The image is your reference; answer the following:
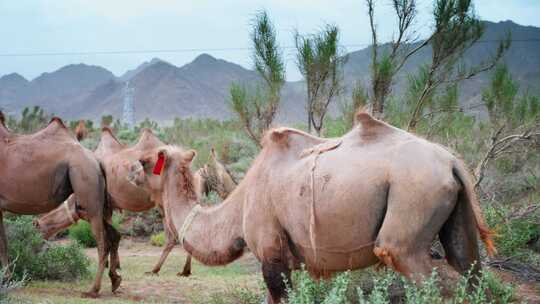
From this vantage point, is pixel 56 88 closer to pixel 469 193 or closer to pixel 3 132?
pixel 3 132

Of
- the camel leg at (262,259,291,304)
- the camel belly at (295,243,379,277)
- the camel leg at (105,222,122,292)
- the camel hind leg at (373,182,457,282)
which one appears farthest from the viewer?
the camel leg at (105,222,122,292)

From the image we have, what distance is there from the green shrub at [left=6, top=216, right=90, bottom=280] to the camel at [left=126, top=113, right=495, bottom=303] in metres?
4.38

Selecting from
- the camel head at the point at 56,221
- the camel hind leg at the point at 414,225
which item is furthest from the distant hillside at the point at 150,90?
the camel hind leg at the point at 414,225

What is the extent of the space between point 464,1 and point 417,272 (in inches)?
291

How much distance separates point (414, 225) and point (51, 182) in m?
5.64

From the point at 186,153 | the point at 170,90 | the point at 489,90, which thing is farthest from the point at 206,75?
the point at 186,153

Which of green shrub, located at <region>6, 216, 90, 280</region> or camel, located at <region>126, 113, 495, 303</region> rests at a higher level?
camel, located at <region>126, 113, 495, 303</region>

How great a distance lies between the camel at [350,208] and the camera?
5.36m

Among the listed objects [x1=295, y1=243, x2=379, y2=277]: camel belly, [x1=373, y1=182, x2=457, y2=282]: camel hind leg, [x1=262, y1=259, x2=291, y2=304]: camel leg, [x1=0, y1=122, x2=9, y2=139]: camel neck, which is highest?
[x1=0, y1=122, x2=9, y2=139]: camel neck

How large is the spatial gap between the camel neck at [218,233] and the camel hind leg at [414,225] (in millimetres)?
1939

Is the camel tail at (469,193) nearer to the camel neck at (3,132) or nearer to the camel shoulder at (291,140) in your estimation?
the camel shoulder at (291,140)

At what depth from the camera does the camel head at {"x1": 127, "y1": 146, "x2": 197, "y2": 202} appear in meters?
7.80

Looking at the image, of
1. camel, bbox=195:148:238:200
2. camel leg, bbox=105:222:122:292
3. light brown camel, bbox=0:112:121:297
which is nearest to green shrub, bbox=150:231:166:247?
camel, bbox=195:148:238:200

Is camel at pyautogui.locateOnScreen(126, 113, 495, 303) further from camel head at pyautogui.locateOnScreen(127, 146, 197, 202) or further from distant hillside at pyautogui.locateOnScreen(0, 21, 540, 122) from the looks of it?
distant hillside at pyautogui.locateOnScreen(0, 21, 540, 122)
